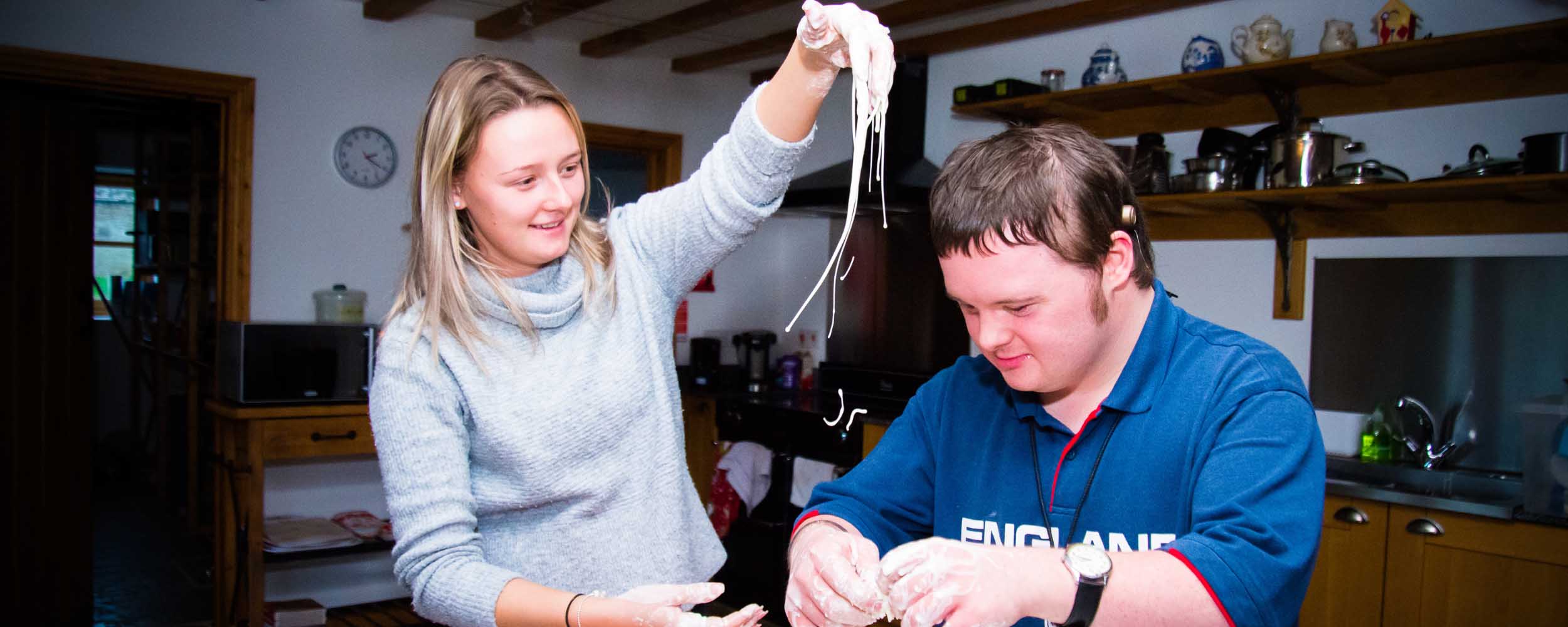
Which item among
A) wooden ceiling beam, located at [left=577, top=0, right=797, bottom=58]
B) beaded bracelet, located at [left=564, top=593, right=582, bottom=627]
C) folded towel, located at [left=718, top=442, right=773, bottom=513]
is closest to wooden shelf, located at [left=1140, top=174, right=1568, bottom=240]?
wooden ceiling beam, located at [left=577, top=0, right=797, bottom=58]

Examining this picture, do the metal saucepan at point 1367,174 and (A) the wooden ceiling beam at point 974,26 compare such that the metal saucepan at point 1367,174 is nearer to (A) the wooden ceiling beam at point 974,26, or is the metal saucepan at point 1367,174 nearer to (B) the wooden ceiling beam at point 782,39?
(A) the wooden ceiling beam at point 974,26

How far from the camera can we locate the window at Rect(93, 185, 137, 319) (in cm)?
769

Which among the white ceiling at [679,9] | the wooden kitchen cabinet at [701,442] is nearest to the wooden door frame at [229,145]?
the white ceiling at [679,9]

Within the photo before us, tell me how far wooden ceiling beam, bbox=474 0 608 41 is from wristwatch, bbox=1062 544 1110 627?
3660 mm

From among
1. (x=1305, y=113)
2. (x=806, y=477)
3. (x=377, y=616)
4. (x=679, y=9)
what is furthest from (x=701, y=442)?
(x=1305, y=113)

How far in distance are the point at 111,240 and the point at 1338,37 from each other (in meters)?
8.20

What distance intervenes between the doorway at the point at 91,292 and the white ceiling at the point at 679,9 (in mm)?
1006

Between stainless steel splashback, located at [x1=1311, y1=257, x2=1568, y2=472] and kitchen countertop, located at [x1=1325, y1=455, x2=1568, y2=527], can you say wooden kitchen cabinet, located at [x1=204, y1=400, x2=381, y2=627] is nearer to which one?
kitchen countertop, located at [x1=1325, y1=455, x2=1568, y2=527]

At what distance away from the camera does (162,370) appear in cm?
571

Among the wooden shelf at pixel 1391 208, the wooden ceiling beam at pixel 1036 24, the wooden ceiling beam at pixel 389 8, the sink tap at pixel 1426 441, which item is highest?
the wooden ceiling beam at pixel 1036 24

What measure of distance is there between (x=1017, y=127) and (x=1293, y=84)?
2.84 meters

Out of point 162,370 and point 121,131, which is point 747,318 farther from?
point 121,131

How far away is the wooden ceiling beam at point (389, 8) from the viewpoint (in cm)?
424

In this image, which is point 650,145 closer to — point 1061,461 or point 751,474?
point 751,474
